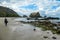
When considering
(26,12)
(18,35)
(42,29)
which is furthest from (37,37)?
(26,12)

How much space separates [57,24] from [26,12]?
2.25ft

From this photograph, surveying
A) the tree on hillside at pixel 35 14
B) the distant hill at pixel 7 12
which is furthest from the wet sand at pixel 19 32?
the tree on hillside at pixel 35 14

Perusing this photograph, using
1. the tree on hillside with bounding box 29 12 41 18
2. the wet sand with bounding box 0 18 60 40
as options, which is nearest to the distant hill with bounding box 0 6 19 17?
the wet sand with bounding box 0 18 60 40

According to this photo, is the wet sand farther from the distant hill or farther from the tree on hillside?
the tree on hillside

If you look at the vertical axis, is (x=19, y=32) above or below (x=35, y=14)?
below

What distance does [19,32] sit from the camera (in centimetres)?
283

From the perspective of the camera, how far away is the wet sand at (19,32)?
279 centimetres

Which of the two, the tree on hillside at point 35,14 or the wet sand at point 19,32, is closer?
the wet sand at point 19,32

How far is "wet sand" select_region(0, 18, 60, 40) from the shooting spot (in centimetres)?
279

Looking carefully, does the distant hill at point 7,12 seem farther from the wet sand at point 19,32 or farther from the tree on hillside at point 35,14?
the tree on hillside at point 35,14

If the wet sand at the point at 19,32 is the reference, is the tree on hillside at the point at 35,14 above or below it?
above

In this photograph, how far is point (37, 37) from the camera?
9.12ft

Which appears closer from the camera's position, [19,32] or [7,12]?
[19,32]

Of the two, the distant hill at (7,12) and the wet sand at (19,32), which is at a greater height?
the distant hill at (7,12)
